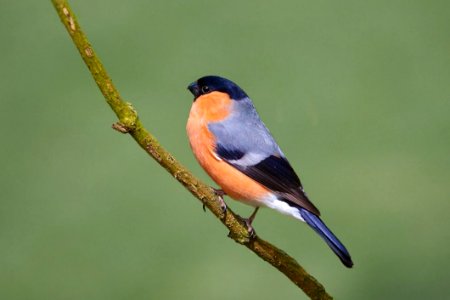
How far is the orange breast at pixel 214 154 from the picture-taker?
2.31 metres

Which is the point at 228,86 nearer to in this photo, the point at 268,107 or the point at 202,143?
the point at 202,143

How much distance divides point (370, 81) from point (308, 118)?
0.59 m

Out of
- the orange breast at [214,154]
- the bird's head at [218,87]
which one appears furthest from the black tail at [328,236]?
the bird's head at [218,87]

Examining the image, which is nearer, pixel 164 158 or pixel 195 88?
pixel 164 158

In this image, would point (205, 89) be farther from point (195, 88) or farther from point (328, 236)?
point (328, 236)

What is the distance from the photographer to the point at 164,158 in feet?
6.01

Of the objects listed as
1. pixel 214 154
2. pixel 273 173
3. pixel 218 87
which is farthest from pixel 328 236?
pixel 218 87

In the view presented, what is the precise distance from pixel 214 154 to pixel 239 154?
0.23ft

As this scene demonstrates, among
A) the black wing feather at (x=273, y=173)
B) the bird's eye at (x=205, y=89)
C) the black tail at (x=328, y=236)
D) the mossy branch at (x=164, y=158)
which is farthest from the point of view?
the bird's eye at (x=205, y=89)

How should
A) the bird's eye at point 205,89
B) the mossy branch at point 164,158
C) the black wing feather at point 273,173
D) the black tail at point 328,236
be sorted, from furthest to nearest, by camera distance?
the bird's eye at point 205,89
the black wing feather at point 273,173
the black tail at point 328,236
the mossy branch at point 164,158

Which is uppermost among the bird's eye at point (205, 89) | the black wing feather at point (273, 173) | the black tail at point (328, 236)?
the bird's eye at point (205, 89)

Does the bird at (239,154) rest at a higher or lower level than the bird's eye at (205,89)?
lower

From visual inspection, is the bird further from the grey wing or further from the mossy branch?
the mossy branch

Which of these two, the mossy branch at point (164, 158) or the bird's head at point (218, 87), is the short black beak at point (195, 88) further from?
the mossy branch at point (164, 158)
